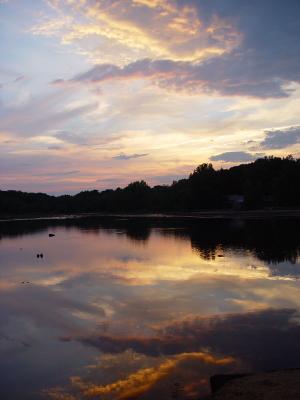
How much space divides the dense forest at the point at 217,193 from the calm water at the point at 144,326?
6626 cm

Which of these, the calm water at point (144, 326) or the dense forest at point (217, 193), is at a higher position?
the dense forest at point (217, 193)

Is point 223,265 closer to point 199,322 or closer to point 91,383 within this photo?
point 199,322

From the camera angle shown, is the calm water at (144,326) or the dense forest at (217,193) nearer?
the calm water at (144,326)

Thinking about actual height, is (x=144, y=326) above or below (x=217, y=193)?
below

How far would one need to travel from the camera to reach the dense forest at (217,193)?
301ft

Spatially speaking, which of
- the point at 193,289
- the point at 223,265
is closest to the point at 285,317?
the point at 193,289

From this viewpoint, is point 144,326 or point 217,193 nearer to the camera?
point 144,326

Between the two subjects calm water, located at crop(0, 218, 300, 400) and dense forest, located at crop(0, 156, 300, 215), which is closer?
calm water, located at crop(0, 218, 300, 400)

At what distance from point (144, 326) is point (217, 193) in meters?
104

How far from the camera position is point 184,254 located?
109 feet

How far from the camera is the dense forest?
91.6 meters

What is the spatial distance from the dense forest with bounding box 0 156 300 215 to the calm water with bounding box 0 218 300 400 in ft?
217

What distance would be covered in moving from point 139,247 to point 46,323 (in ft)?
82.5

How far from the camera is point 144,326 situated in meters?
14.1
